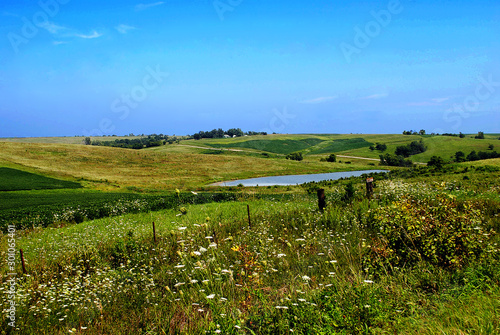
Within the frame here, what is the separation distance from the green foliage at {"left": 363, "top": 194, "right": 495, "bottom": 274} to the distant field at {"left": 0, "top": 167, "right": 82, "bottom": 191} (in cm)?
4790

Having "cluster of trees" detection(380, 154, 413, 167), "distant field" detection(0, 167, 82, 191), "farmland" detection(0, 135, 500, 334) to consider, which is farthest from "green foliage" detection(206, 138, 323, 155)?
"farmland" detection(0, 135, 500, 334)

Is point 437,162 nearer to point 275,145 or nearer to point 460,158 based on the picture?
point 460,158

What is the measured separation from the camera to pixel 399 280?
15.1 feet

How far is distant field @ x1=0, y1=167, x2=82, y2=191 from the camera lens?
41.0 metres

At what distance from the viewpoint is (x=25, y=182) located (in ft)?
144

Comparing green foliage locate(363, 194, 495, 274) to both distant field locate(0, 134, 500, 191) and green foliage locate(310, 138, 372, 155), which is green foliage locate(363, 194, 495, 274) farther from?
green foliage locate(310, 138, 372, 155)

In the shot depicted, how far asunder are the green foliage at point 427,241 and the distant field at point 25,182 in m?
47.9

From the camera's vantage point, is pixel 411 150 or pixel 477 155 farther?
pixel 411 150

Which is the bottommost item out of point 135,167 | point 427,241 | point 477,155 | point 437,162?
point 135,167

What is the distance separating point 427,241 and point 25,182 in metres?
52.9

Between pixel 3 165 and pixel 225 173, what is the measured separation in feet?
139

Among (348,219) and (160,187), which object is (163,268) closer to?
(348,219)

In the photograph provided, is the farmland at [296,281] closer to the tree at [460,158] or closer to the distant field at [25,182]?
the distant field at [25,182]

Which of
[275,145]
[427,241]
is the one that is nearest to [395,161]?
[275,145]
